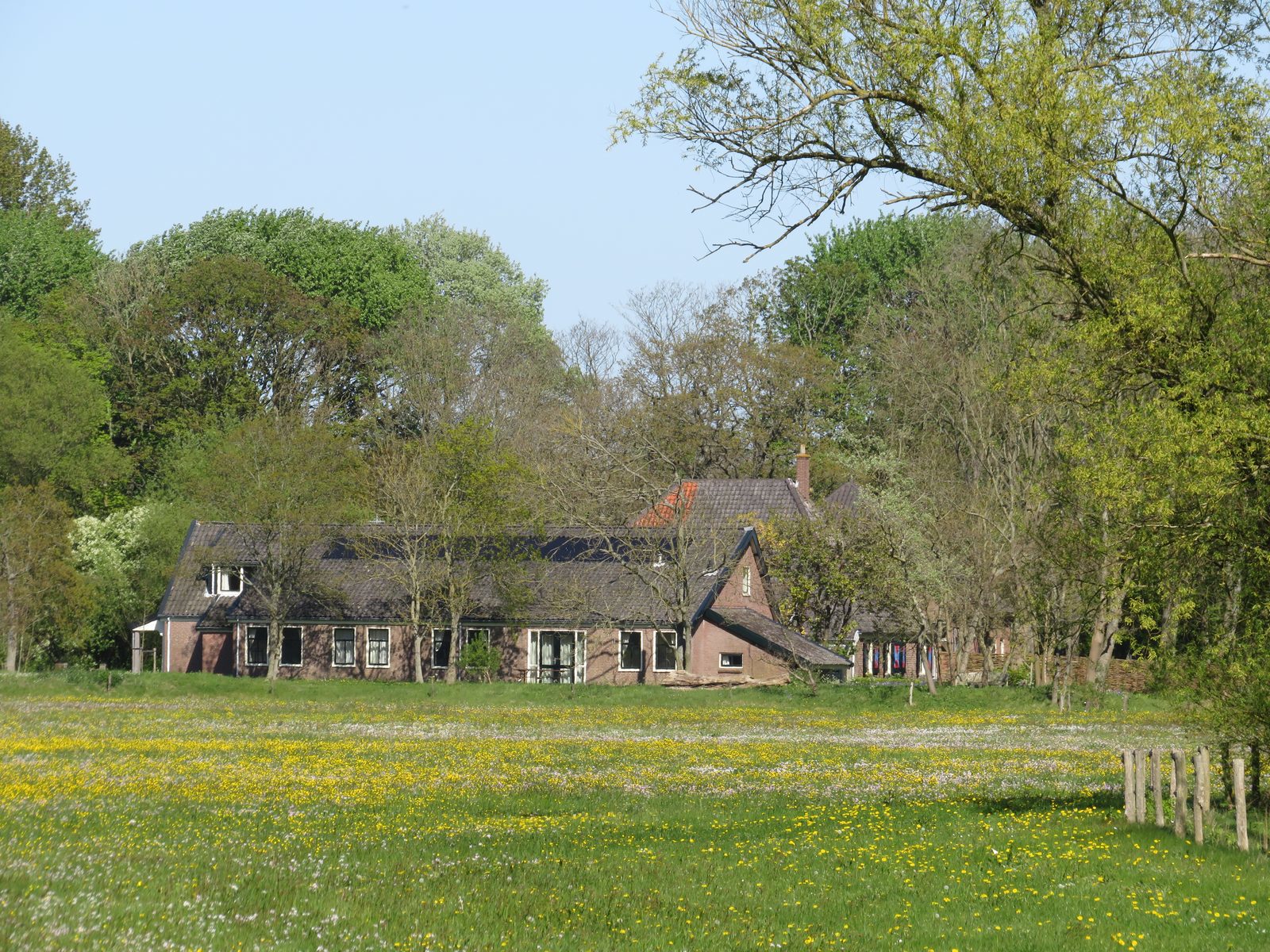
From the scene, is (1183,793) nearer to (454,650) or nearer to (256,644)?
(454,650)

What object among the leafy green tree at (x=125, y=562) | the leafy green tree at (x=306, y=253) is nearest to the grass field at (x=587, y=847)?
the leafy green tree at (x=125, y=562)

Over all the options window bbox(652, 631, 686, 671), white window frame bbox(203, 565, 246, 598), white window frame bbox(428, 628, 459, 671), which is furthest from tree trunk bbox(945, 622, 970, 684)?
white window frame bbox(203, 565, 246, 598)

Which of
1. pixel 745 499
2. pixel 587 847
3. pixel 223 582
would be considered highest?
pixel 745 499

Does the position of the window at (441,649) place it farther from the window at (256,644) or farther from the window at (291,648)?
the window at (256,644)

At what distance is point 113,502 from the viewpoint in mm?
83062

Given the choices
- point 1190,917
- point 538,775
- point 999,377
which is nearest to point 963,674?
point 538,775

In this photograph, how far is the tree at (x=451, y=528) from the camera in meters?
61.7

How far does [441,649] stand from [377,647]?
115 inches

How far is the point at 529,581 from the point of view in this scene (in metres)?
64.1

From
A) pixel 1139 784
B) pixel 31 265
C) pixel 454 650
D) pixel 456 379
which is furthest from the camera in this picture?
pixel 456 379

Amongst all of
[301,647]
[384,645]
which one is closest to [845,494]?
[384,645]

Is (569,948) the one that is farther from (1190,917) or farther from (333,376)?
(333,376)

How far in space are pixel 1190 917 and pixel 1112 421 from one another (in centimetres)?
725

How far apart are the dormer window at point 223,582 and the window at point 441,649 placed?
1061cm
